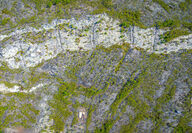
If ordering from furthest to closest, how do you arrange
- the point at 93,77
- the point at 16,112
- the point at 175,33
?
the point at 93,77, the point at 16,112, the point at 175,33

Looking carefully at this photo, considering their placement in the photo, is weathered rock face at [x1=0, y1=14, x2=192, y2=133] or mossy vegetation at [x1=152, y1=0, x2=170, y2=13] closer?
weathered rock face at [x1=0, y1=14, x2=192, y2=133]

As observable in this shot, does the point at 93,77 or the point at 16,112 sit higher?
the point at 93,77

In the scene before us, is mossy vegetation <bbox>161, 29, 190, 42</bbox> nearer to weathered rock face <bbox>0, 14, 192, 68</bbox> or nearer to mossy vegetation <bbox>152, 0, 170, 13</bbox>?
weathered rock face <bbox>0, 14, 192, 68</bbox>

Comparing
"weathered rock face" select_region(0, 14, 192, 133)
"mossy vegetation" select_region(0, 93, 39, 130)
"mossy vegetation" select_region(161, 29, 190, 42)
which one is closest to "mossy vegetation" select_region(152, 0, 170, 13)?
"mossy vegetation" select_region(161, 29, 190, 42)

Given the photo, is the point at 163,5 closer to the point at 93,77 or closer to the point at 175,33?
the point at 175,33

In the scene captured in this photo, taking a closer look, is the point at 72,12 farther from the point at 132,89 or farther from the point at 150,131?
the point at 150,131

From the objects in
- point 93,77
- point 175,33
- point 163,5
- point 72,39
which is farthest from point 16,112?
point 163,5

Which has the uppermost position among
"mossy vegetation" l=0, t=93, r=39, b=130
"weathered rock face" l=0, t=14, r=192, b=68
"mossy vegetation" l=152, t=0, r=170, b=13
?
"mossy vegetation" l=152, t=0, r=170, b=13

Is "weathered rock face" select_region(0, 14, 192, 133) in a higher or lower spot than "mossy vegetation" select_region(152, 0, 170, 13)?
lower
